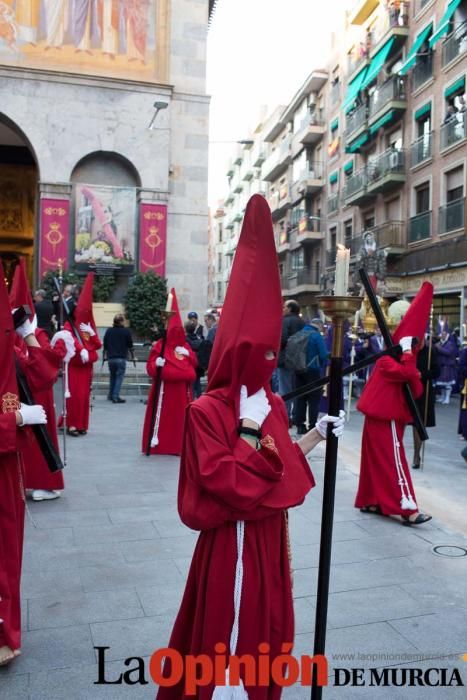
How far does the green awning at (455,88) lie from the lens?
22.7m

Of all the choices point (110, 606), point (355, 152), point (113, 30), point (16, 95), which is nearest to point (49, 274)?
point (16, 95)

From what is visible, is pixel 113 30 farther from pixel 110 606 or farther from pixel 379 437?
pixel 110 606

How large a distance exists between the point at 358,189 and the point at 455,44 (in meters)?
9.17

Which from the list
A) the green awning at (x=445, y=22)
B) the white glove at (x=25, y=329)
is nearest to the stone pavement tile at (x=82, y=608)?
the white glove at (x=25, y=329)

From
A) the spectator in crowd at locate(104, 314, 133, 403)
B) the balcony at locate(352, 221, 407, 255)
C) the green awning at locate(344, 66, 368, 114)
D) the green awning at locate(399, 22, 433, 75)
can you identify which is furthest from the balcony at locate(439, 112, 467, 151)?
the spectator in crowd at locate(104, 314, 133, 403)

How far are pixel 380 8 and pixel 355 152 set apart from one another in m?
6.55

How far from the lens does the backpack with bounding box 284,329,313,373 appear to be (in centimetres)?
1063

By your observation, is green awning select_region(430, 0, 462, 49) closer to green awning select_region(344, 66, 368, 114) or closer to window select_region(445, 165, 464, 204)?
window select_region(445, 165, 464, 204)

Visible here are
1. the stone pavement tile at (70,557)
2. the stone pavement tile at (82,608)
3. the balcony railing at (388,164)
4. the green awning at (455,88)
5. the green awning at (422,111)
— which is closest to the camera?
the stone pavement tile at (82,608)

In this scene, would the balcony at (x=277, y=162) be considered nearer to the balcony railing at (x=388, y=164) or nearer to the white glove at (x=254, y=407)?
the balcony railing at (x=388, y=164)

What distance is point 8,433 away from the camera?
125 inches

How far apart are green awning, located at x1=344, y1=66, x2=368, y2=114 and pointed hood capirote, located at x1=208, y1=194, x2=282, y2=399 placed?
31.6m

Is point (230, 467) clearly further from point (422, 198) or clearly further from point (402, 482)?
point (422, 198)

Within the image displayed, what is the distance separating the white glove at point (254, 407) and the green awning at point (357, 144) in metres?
30.5
